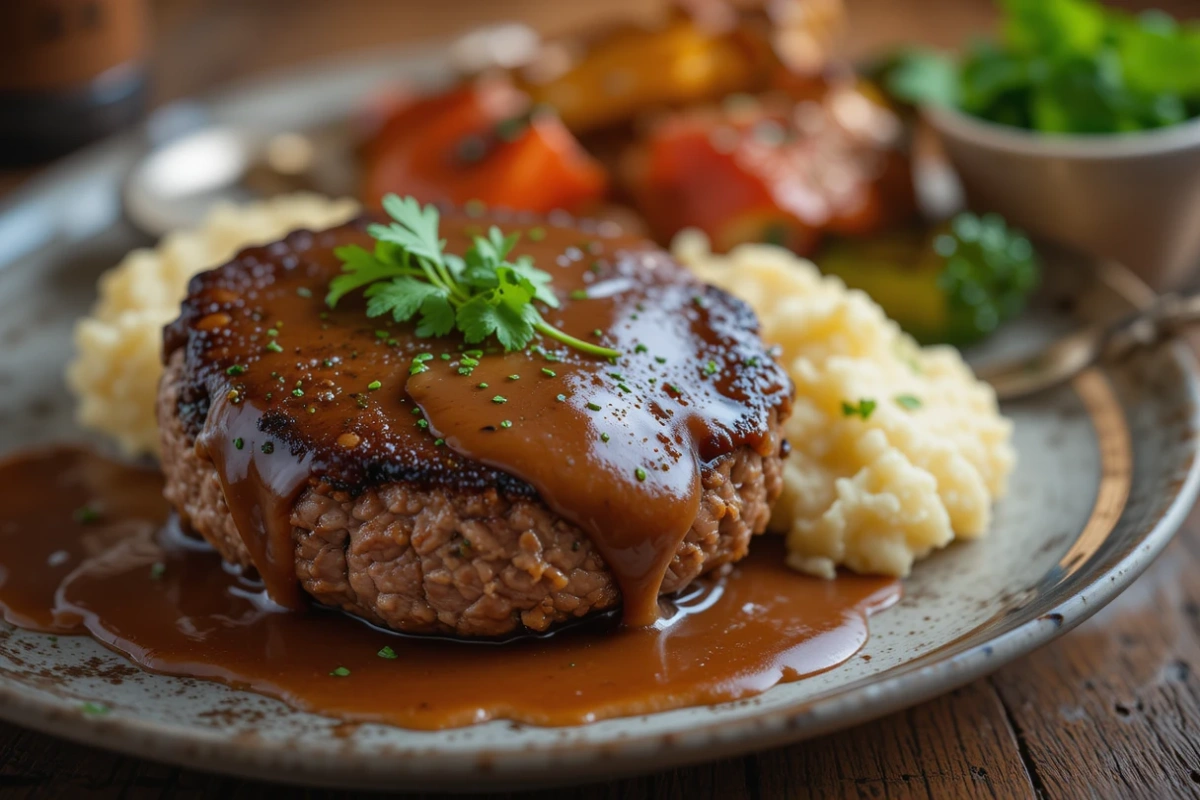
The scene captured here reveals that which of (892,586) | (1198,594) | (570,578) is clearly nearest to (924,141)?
(1198,594)

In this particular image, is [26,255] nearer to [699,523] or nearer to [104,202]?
[104,202]

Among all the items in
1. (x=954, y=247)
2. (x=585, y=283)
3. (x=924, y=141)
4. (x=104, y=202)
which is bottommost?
(x=924, y=141)

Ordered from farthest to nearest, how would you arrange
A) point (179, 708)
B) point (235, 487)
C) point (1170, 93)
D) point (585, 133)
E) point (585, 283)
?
1. point (585, 133)
2. point (1170, 93)
3. point (585, 283)
4. point (235, 487)
5. point (179, 708)

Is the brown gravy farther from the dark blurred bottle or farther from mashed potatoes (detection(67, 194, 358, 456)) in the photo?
the dark blurred bottle

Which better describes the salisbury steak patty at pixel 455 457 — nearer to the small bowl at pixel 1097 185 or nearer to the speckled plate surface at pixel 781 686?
the speckled plate surface at pixel 781 686

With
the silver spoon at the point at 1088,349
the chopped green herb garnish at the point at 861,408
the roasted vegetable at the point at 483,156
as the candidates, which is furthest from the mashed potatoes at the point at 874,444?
the roasted vegetable at the point at 483,156

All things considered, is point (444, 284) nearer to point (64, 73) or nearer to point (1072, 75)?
point (1072, 75)

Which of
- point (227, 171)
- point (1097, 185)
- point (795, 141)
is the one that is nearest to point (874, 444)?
point (1097, 185)
